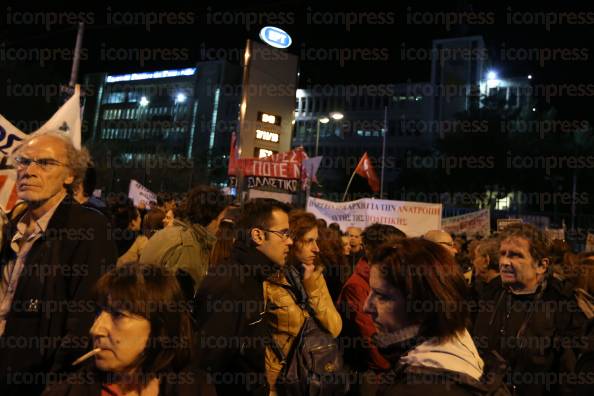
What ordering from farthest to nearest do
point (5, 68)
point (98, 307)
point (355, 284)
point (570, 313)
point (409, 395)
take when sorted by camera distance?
point (5, 68), point (355, 284), point (570, 313), point (98, 307), point (409, 395)

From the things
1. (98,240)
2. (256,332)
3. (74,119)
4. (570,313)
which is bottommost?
(256,332)

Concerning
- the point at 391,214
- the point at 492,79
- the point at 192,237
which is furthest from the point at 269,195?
the point at 492,79

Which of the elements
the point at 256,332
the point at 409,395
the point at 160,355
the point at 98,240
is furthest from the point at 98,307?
the point at 409,395

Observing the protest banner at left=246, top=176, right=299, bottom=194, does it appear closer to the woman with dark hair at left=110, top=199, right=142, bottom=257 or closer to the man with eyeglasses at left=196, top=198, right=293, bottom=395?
the woman with dark hair at left=110, top=199, right=142, bottom=257

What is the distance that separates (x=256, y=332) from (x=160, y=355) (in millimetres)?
1000

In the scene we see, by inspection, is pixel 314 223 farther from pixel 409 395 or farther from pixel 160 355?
pixel 409 395

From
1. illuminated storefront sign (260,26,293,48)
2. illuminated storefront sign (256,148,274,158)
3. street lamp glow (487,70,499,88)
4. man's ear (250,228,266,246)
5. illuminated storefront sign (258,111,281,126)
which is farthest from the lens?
street lamp glow (487,70,499,88)

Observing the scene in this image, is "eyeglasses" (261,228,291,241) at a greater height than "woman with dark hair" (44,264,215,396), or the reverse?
"eyeglasses" (261,228,291,241)

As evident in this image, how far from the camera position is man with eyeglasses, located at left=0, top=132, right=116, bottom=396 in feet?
8.80

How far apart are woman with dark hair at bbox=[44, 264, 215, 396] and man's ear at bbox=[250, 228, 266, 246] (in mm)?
1196

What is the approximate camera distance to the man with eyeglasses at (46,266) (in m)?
2.68

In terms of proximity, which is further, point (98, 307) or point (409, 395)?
point (98, 307)

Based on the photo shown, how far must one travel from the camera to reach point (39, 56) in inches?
781

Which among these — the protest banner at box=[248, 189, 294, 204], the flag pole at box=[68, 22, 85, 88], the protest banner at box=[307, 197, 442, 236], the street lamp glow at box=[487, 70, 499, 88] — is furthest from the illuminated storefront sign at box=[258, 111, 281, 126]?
the street lamp glow at box=[487, 70, 499, 88]
